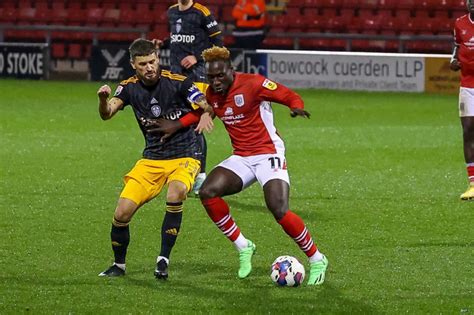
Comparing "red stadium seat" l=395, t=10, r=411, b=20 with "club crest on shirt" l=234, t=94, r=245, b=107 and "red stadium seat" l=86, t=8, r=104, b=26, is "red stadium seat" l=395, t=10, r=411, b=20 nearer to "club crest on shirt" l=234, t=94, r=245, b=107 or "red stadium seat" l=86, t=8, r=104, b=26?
"red stadium seat" l=86, t=8, r=104, b=26

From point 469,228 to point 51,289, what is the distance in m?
4.59

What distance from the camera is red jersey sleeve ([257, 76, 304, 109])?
9258 mm

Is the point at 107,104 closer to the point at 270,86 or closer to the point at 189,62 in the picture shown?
the point at 270,86

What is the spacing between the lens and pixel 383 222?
1219 cm

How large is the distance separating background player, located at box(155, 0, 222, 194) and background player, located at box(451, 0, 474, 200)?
2746mm

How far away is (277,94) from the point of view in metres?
9.39

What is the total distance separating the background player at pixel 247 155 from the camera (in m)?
9.29

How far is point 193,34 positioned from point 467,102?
3.26 metres

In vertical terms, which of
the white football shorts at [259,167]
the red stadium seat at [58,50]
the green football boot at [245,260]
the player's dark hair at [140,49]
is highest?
the player's dark hair at [140,49]

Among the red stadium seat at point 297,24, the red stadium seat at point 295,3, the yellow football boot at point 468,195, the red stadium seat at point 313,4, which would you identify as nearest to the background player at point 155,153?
the yellow football boot at point 468,195

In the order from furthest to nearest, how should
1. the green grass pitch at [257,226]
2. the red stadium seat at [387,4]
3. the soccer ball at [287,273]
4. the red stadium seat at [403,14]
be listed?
1. the red stadium seat at [387,4]
2. the red stadium seat at [403,14]
3. the soccer ball at [287,273]
4. the green grass pitch at [257,226]

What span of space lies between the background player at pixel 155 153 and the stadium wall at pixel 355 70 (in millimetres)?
17101

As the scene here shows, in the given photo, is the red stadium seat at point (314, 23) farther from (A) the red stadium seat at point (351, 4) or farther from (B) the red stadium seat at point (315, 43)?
(A) the red stadium seat at point (351, 4)

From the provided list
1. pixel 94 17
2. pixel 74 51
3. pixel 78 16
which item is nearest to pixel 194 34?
pixel 74 51
